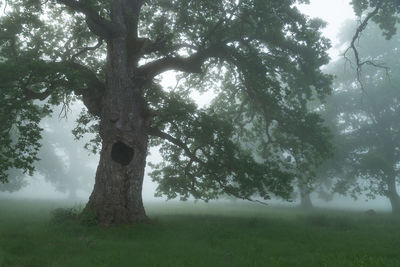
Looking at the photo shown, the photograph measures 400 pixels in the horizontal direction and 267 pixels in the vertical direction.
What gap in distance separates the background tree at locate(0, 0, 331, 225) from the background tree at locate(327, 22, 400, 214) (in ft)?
49.3

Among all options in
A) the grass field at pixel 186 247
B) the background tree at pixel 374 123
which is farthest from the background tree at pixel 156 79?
the background tree at pixel 374 123

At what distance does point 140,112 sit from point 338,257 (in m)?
10.2

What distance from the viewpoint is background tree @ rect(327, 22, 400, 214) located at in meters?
29.1

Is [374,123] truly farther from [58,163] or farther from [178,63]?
[58,163]

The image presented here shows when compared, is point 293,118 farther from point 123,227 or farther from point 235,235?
point 123,227

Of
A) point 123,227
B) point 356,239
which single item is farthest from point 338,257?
point 123,227

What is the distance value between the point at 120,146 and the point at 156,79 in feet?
16.8

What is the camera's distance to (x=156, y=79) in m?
17.3

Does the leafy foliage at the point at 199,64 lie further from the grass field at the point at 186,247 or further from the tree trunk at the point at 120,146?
the grass field at the point at 186,247

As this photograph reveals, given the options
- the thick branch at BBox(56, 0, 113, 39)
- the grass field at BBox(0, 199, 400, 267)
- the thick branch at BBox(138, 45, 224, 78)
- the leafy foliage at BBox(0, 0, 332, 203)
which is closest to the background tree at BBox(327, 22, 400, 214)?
the leafy foliage at BBox(0, 0, 332, 203)

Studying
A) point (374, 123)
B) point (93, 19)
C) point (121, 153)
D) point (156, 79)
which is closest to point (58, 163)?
point (156, 79)

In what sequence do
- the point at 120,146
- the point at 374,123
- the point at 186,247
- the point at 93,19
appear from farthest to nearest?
the point at 374,123 < the point at 93,19 < the point at 120,146 < the point at 186,247

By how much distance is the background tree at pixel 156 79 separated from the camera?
12.8 meters

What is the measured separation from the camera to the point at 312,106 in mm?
36156
